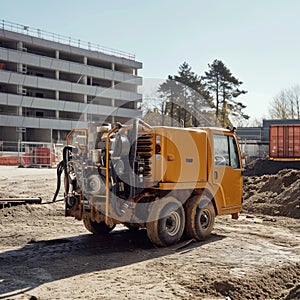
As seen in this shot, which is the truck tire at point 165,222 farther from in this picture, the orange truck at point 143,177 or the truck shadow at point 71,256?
the truck shadow at point 71,256

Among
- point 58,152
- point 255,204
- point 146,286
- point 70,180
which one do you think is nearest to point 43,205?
point 70,180

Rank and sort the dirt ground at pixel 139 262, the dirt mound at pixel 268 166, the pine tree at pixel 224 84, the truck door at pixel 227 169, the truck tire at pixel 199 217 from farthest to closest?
1. the pine tree at pixel 224 84
2. the dirt mound at pixel 268 166
3. the truck door at pixel 227 169
4. the truck tire at pixel 199 217
5. the dirt ground at pixel 139 262

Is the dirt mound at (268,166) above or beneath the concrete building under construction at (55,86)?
beneath

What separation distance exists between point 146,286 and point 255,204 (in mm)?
10470

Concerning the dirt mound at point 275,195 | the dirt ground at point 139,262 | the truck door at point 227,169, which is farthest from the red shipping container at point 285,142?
the truck door at point 227,169

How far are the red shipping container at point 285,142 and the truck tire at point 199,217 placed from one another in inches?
909

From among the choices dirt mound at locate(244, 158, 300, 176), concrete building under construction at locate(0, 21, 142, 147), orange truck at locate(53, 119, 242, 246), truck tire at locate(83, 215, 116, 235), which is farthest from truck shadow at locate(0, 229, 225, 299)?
concrete building under construction at locate(0, 21, 142, 147)

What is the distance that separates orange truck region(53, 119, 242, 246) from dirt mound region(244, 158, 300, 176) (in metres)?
21.1

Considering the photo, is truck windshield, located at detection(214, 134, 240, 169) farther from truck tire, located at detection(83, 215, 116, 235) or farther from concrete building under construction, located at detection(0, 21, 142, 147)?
concrete building under construction, located at detection(0, 21, 142, 147)

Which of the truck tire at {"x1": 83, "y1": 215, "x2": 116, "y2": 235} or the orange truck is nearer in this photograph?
the orange truck

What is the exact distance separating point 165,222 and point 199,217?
1.09 metres

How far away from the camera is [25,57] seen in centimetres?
5953

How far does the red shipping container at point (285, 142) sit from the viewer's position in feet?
106

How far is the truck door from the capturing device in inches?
434
